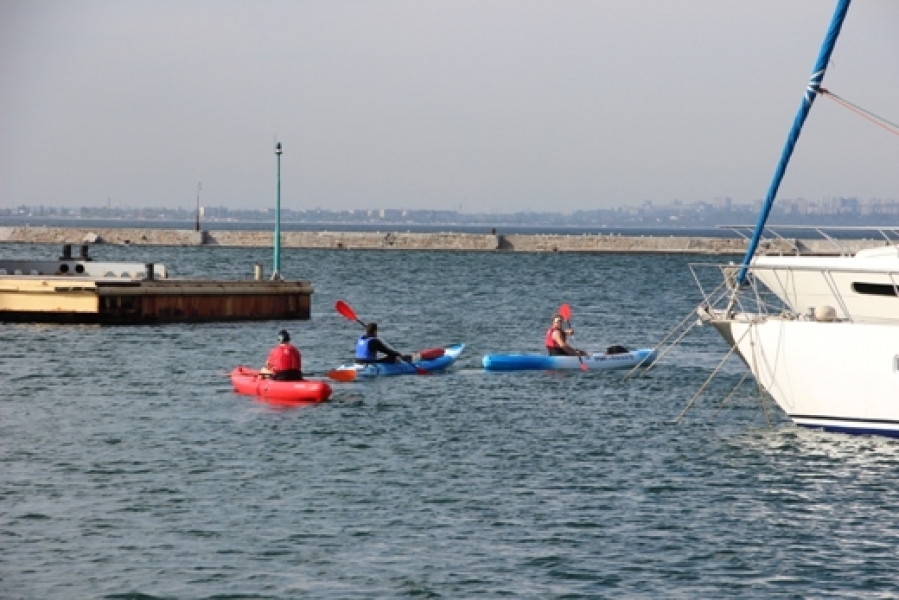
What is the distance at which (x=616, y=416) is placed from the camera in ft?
102

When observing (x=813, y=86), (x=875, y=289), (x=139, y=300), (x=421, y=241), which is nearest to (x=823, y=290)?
(x=875, y=289)

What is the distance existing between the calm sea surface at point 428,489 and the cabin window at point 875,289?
321 cm

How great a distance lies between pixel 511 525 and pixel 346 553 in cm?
265

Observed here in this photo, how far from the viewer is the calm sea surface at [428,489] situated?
57.0 ft

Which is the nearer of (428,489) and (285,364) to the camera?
(428,489)

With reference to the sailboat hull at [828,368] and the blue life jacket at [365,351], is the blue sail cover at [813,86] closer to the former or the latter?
the sailboat hull at [828,368]

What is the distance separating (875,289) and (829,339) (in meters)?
3.26

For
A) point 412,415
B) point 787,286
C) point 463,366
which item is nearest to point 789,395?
point 787,286

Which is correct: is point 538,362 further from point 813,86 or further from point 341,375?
point 813,86

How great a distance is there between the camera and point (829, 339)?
82.3ft

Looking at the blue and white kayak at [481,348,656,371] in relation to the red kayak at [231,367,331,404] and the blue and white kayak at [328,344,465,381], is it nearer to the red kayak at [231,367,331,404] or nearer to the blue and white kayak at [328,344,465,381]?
the blue and white kayak at [328,344,465,381]

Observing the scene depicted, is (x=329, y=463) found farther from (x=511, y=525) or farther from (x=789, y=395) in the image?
(x=789, y=395)

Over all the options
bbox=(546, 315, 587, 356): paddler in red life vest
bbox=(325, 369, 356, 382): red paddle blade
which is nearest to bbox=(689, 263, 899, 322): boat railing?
bbox=(546, 315, 587, 356): paddler in red life vest

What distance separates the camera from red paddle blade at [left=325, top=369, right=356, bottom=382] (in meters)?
35.2
